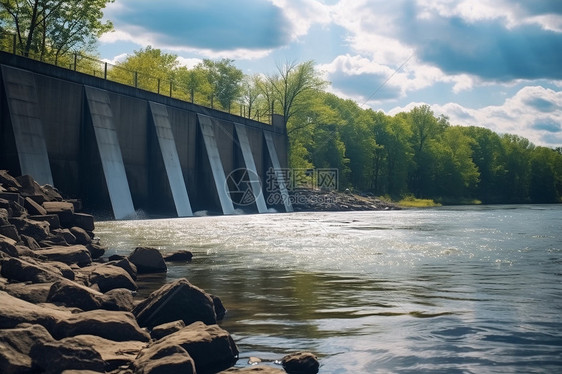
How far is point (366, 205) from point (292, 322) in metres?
60.3

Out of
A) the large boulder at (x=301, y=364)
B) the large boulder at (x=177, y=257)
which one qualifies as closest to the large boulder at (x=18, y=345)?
the large boulder at (x=301, y=364)

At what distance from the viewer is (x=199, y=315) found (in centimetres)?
Result: 789

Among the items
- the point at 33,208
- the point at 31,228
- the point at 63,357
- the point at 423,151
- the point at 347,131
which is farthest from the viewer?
the point at 423,151

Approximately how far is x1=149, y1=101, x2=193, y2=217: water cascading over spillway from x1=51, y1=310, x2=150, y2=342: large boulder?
31105 mm

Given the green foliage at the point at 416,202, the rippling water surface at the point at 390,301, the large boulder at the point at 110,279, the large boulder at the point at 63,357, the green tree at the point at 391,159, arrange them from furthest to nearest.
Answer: the green tree at the point at 391,159, the green foliage at the point at 416,202, the large boulder at the point at 110,279, the rippling water surface at the point at 390,301, the large boulder at the point at 63,357

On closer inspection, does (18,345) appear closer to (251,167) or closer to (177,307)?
(177,307)

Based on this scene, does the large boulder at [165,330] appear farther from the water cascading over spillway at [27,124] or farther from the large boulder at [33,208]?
the water cascading over spillway at [27,124]

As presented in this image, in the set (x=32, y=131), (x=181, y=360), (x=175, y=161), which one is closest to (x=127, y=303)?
(x=181, y=360)

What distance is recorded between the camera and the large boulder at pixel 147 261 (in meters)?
13.5

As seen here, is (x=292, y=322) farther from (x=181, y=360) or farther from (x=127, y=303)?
(x=181, y=360)

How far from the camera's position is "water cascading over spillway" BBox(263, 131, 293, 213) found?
2300 inches

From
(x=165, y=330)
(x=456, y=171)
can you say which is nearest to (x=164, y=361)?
(x=165, y=330)

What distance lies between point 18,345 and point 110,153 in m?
27.9

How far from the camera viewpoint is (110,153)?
32.4 meters
